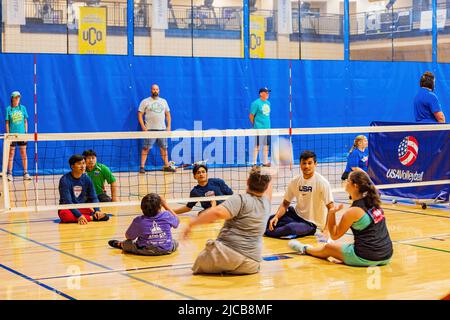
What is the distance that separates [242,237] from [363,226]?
1.27 meters

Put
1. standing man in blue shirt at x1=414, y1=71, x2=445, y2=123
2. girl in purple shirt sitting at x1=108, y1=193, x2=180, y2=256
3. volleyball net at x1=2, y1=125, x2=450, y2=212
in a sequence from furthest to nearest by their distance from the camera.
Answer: standing man in blue shirt at x1=414, y1=71, x2=445, y2=123 → volleyball net at x1=2, y1=125, x2=450, y2=212 → girl in purple shirt sitting at x1=108, y1=193, x2=180, y2=256

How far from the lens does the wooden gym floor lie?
7305 millimetres

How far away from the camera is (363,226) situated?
8.23 m

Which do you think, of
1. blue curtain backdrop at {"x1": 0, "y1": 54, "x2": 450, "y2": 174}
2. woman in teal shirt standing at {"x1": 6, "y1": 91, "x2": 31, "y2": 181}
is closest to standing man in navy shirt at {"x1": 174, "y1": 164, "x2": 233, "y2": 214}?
woman in teal shirt standing at {"x1": 6, "y1": 91, "x2": 31, "y2": 181}

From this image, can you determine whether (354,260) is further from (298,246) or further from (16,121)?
(16,121)

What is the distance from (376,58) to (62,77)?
9.37 m

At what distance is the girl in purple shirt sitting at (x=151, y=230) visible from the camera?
29.9 ft

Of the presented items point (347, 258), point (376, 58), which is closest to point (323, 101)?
point (376, 58)

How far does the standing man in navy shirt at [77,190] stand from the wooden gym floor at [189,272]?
56 centimetres

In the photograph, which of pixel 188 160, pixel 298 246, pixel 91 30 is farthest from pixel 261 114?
pixel 298 246

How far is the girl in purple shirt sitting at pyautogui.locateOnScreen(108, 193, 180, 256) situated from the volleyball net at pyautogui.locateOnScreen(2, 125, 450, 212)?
2164mm

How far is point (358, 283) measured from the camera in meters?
7.70

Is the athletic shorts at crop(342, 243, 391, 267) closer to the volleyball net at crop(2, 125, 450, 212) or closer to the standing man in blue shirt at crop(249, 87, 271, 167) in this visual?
the volleyball net at crop(2, 125, 450, 212)
